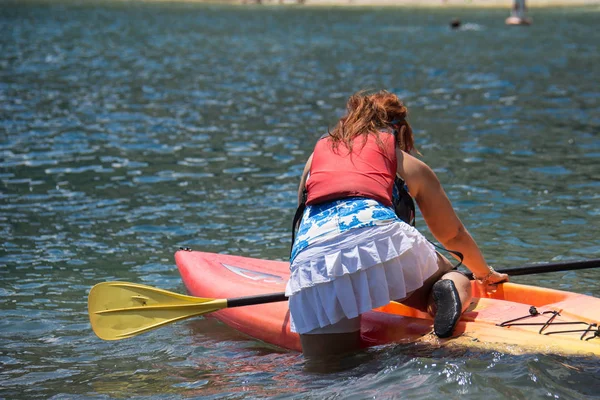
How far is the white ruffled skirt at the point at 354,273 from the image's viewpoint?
4.05 metres

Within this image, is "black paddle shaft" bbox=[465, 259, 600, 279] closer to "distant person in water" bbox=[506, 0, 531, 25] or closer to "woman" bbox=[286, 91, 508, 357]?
"woman" bbox=[286, 91, 508, 357]

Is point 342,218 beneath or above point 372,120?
beneath

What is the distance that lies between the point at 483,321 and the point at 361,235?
966mm

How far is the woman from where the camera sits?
407 cm

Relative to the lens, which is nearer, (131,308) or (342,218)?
(342,218)

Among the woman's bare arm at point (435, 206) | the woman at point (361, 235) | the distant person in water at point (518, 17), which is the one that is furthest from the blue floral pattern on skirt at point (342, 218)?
the distant person in water at point (518, 17)

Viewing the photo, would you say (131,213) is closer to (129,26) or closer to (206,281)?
(206,281)

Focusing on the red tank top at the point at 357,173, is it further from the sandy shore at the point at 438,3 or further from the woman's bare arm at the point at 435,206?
the sandy shore at the point at 438,3

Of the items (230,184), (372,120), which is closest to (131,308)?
(372,120)

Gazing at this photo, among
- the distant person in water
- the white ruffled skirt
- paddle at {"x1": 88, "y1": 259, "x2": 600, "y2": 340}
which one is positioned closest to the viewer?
the white ruffled skirt

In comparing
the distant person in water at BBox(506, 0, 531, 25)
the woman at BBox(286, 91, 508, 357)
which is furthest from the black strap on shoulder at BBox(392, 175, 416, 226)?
the distant person in water at BBox(506, 0, 531, 25)

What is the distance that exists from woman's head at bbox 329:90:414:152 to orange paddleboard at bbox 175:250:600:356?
0.98m

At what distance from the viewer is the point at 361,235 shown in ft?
13.3

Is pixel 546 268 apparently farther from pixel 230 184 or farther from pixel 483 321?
pixel 230 184
